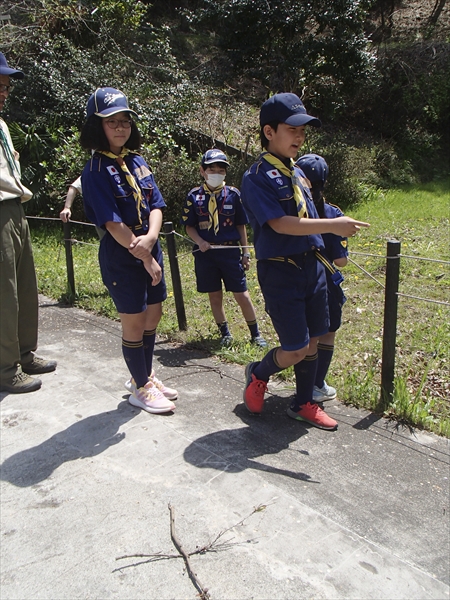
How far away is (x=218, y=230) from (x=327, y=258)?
154 centimetres

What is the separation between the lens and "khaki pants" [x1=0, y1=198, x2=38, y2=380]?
3996 millimetres

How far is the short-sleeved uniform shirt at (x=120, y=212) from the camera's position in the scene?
3305 millimetres

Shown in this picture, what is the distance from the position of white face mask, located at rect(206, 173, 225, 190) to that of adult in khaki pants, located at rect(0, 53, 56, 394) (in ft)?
5.33

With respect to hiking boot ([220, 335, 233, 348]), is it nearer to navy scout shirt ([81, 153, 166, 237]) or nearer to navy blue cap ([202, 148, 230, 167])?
navy blue cap ([202, 148, 230, 167])

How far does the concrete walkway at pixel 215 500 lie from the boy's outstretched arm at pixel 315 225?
130 centimetres

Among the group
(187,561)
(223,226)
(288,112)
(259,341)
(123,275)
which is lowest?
(187,561)

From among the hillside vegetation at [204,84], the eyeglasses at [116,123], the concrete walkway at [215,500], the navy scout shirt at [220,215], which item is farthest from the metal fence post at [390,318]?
the hillside vegetation at [204,84]

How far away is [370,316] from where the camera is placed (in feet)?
19.9

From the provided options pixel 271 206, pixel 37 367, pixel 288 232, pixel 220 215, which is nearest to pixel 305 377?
pixel 288 232

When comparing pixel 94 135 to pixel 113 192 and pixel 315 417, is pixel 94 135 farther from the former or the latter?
pixel 315 417

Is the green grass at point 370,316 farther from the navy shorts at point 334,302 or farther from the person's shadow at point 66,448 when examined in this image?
the person's shadow at point 66,448

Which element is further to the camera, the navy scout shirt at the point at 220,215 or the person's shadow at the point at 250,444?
the navy scout shirt at the point at 220,215

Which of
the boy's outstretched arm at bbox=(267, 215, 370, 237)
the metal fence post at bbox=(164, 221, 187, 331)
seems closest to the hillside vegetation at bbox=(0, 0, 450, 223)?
Result: the metal fence post at bbox=(164, 221, 187, 331)

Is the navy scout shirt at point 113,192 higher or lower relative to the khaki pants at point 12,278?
higher
